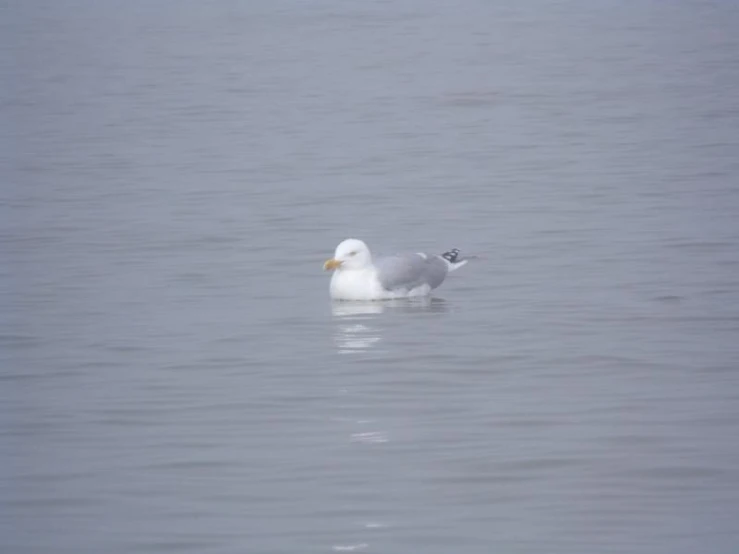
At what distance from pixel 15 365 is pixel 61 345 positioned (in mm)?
500

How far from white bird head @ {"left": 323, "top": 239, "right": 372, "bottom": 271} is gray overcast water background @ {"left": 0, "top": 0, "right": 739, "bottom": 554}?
25 cm

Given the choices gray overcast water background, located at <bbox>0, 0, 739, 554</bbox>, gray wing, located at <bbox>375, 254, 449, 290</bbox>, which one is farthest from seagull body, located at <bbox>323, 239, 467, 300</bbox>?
gray overcast water background, located at <bbox>0, 0, 739, 554</bbox>

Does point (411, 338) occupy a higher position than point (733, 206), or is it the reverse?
point (733, 206)

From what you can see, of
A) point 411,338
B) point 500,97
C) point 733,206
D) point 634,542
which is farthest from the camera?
point 500,97

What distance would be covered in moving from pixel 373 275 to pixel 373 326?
65 cm

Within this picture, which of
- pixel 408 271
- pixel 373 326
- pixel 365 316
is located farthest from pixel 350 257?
pixel 373 326

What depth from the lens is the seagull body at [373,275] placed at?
34.6 feet

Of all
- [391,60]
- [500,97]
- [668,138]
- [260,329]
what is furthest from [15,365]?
[391,60]

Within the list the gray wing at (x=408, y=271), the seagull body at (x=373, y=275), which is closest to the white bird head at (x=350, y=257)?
the seagull body at (x=373, y=275)

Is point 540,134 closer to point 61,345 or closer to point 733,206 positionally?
point 733,206

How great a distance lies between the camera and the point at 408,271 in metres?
10.6

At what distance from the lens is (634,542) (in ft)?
20.2

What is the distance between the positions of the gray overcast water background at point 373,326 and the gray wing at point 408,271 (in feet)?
0.55

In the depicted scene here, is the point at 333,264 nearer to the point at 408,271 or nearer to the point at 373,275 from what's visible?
the point at 373,275
